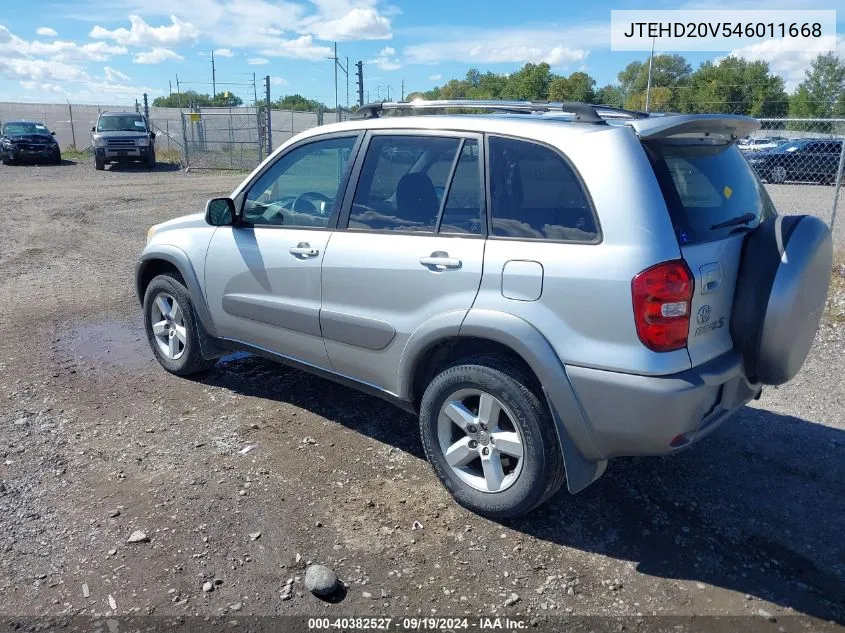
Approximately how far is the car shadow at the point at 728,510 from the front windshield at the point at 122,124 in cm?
2284

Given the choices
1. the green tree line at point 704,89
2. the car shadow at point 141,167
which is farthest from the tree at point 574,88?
the car shadow at point 141,167

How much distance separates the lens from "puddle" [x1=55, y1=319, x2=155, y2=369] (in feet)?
18.3

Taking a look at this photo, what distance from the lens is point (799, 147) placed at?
1812cm

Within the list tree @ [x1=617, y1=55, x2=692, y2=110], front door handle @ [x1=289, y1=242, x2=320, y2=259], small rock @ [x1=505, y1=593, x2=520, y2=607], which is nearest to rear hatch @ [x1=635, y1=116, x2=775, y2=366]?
small rock @ [x1=505, y1=593, x2=520, y2=607]

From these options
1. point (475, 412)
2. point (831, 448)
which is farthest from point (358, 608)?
point (831, 448)

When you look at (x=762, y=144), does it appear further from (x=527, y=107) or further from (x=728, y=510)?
(x=728, y=510)

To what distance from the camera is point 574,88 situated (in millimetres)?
34156

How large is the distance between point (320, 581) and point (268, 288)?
1.93m

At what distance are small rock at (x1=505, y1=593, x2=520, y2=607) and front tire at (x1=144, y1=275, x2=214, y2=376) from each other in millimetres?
2974

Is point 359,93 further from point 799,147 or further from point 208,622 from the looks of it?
point 208,622

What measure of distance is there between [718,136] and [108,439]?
3774mm

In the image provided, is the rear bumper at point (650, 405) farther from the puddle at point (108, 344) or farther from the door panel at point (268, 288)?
the puddle at point (108, 344)

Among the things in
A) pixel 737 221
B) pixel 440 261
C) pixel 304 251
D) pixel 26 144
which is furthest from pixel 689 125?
pixel 26 144

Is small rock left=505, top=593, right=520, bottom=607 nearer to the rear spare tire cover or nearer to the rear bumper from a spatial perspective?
the rear bumper
